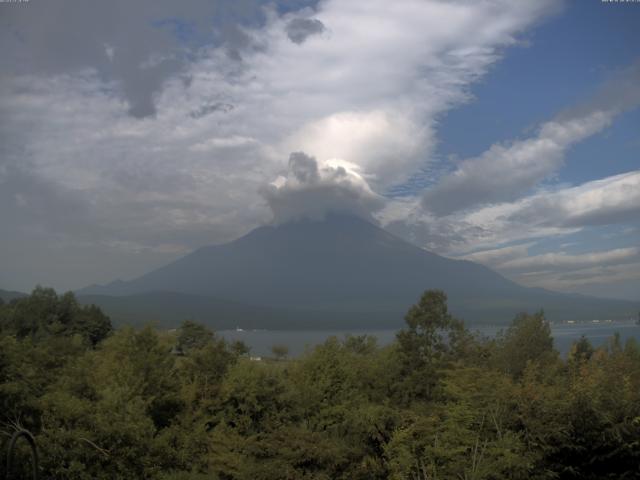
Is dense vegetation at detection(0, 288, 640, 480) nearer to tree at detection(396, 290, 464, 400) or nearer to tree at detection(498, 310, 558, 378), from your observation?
tree at detection(396, 290, 464, 400)

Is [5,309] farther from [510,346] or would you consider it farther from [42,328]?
[510,346]

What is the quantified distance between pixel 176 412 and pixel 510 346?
24893mm

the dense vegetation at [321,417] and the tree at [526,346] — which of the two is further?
the tree at [526,346]

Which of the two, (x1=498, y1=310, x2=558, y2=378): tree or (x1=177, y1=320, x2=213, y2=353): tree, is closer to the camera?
(x1=498, y1=310, x2=558, y2=378): tree

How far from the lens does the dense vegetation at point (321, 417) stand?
43.2 ft

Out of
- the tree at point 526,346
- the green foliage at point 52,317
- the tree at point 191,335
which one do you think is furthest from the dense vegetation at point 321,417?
the tree at point 191,335

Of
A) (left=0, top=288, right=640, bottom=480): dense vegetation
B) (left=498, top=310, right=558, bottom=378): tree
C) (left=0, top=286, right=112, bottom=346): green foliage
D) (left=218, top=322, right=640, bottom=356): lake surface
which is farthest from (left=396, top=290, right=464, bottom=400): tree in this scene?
(left=218, top=322, right=640, bottom=356): lake surface

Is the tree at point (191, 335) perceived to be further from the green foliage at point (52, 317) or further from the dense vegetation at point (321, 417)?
the dense vegetation at point (321, 417)

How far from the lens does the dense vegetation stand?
1316 cm

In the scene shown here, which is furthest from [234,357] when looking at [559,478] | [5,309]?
[5,309]

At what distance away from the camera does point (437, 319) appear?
27234 mm

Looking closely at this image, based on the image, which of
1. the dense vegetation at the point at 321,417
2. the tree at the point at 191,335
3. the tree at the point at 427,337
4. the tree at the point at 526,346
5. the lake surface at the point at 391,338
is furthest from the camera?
the lake surface at the point at 391,338

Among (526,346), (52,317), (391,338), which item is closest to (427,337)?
(526,346)

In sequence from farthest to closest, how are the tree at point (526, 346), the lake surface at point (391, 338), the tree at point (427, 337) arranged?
the lake surface at point (391, 338), the tree at point (526, 346), the tree at point (427, 337)
